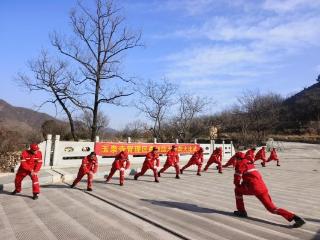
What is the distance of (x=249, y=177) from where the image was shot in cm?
864

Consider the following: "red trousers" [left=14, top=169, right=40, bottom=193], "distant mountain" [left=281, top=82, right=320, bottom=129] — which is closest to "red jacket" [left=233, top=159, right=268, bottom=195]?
"red trousers" [left=14, top=169, right=40, bottom=193]

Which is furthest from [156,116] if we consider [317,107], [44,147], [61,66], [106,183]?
[317,107]

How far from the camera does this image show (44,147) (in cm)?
1883

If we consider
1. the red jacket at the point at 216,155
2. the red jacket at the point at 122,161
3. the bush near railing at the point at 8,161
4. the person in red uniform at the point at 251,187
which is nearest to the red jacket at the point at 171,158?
the red jacket at the point at 122,161

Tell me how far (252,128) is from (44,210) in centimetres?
4799

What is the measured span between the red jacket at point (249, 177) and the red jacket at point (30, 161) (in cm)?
588

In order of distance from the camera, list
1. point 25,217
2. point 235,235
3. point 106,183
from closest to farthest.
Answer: point 235,235 → point 25,217 → point 106,183

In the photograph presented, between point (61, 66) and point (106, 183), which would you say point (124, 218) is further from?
point (61, 66)

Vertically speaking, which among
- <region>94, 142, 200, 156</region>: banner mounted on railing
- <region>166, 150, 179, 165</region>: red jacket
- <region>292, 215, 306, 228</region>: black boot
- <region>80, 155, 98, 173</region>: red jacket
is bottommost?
<region>292, 215, 306, 228</region>: black boot

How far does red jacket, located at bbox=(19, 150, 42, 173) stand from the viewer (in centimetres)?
1123

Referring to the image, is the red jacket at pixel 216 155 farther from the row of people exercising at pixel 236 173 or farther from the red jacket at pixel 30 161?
the red jacket at pixel 30 161

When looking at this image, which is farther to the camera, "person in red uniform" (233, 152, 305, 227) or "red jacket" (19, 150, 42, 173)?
"red jacket" (19, 150, 42, 173)

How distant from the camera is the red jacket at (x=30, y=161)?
1123cm

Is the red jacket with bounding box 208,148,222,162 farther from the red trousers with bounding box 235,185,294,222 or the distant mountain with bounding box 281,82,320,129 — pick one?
the distant mountain with bounding box 281,82,320,129
